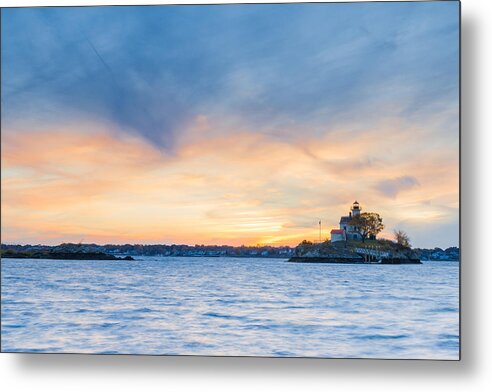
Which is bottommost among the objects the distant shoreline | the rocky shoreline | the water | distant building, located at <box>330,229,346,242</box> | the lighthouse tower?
the water

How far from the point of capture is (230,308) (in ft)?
13.1

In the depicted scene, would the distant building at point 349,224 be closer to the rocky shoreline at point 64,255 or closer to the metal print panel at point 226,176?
the metal print panel at point 226,176

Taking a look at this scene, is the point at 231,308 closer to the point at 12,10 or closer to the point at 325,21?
the point at 325,21

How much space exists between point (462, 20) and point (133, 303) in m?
2.44

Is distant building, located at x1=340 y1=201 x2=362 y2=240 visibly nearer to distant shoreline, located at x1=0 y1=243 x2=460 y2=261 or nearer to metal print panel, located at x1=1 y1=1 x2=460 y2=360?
metal print panel, located at x1=1 y1=1 x2=460 y2=360

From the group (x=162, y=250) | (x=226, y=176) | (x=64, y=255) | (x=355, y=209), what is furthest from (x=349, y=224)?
(x=64, y=255)

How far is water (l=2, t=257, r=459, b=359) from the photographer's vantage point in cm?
376

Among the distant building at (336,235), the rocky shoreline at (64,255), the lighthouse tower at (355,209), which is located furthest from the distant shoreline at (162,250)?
the lighthouse tower at (355,209)

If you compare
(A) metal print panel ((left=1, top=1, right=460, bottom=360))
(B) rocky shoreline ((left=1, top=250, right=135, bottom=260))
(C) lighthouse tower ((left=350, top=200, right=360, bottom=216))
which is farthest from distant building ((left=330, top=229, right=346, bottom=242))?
(B) rocky shoreline ((left=1, top=250, right=135, bottom=260))

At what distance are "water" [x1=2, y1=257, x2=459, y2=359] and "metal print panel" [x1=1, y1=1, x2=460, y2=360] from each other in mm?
11

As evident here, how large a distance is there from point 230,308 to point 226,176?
78 centimetres

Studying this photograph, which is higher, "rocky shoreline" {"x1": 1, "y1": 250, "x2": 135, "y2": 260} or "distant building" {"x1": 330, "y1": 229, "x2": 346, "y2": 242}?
"distant building" {"x1": 330, "y1": 229, "x2": 346, "y2": 242}

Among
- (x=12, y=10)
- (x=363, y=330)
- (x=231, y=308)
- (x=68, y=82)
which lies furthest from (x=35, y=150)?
(x=363, y=330)

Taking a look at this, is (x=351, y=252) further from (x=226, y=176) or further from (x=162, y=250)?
(x=162, y=250)
